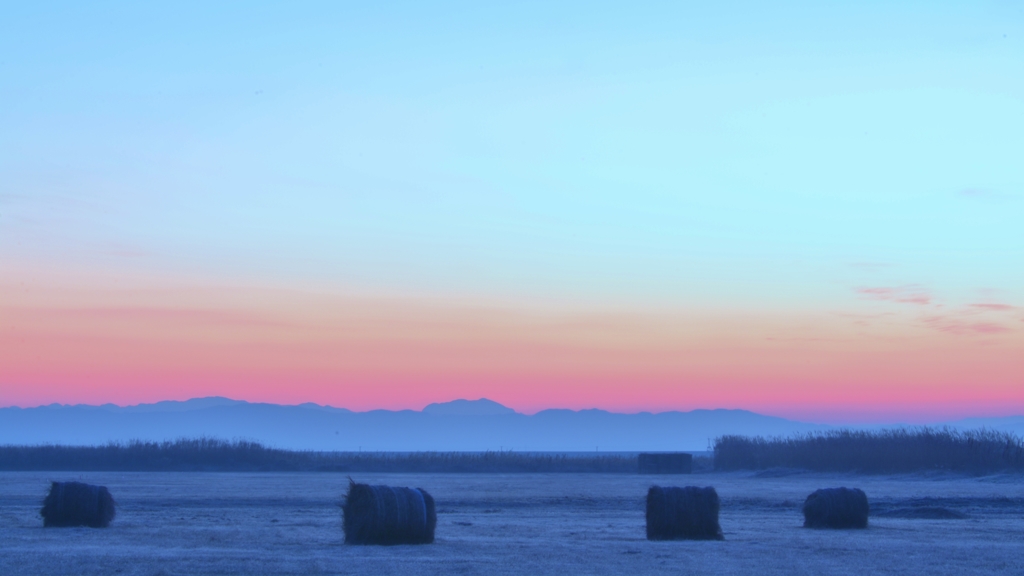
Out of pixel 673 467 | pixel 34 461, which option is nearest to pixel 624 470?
pixel 673 467

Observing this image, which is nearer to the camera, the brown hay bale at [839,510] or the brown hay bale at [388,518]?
the brown hay bale at [388,518]

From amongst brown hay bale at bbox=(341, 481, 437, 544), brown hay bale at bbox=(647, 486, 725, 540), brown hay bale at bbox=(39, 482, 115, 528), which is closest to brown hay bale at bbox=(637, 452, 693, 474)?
brown hay bale at bbox=(647, 486, 725, 540)

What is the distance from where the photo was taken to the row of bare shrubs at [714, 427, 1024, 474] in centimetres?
5841

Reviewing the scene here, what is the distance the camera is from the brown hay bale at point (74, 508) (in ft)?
75.9

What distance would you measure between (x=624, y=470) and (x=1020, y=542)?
56.8 meters

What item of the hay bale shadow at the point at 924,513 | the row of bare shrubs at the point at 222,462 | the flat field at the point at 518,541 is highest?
the row of bare shrubs at the point at 222,462

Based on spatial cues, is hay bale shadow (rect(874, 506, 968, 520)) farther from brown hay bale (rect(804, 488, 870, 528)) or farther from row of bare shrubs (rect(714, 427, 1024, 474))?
Result: row of bare shrubs (rect(714, 427, 1024, 474))

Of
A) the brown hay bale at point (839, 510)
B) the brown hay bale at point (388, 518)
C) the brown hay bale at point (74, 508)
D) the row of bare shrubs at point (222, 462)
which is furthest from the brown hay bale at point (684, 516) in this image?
the row of bare shrubs at point (222, 462)

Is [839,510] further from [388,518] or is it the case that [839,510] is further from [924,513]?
[388,518]

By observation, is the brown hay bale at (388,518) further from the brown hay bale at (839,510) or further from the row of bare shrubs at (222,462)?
the row of bare shrubs at (222,462)

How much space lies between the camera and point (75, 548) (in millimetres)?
18328

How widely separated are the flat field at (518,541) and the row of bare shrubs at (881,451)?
23871 millimetres

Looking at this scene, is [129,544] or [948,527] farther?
[948,527]

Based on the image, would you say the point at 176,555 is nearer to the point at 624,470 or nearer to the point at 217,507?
the point at 217,507
